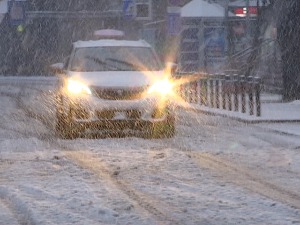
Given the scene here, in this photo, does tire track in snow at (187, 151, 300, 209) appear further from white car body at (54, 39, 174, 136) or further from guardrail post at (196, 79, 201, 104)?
guardrail post at (196, 79, 201, 104)

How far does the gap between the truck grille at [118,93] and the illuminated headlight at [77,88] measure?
0.12 m

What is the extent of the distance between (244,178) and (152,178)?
1.07 metres

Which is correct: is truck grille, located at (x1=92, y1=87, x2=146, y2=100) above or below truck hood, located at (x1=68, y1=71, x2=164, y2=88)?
below

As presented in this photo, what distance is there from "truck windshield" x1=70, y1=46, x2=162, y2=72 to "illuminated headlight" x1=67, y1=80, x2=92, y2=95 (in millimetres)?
718

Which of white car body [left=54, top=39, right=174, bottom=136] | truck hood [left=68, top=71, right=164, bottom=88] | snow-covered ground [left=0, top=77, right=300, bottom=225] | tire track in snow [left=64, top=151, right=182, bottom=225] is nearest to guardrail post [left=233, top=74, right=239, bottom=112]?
snow-covered ground [left=0, top=77, right=300, bottom=225]

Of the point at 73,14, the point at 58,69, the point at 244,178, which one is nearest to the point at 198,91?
the point at 58,69

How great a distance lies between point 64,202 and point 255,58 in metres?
22.9

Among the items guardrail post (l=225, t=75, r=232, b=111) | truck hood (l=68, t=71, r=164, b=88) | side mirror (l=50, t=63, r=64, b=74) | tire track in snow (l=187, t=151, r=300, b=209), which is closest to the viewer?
tire track in snow (l=187, t=151, r=300, b=209)

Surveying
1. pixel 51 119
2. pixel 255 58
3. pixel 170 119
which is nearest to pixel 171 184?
pixel 170 119

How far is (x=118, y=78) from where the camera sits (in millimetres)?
13914

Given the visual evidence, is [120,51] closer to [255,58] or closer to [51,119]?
[51,119]

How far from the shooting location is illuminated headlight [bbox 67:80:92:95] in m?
13.7

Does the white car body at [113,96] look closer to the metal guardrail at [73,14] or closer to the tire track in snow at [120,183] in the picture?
the tire track in snow at [120,183]

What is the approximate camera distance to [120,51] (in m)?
15.2
